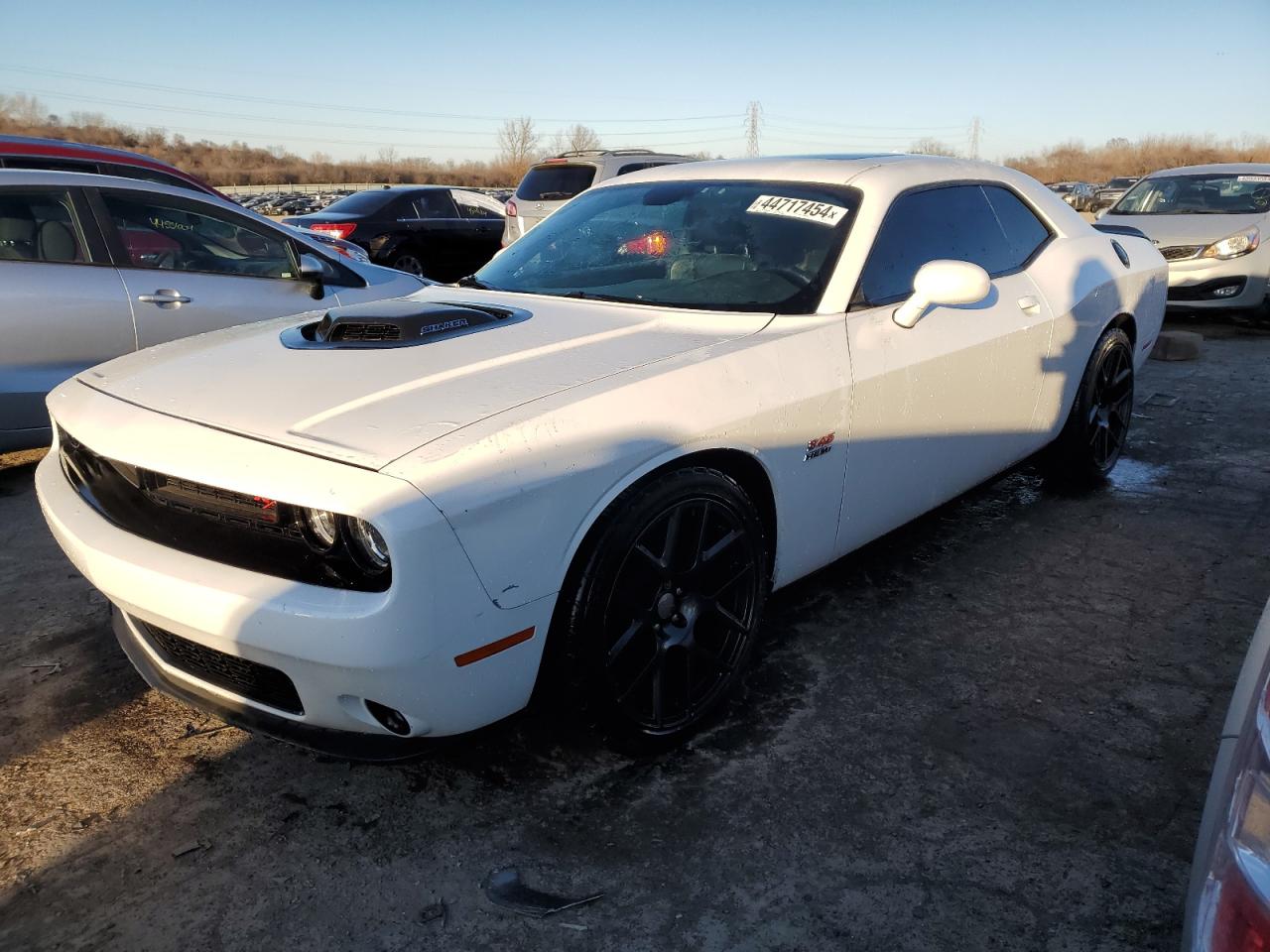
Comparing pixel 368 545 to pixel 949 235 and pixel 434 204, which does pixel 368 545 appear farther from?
pixel 434 204

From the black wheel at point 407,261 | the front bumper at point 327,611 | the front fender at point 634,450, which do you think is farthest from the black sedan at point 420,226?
the front bumper at point 327,611

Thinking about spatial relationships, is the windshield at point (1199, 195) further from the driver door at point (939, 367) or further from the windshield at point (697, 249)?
Result: the windshield at point (697, 249)

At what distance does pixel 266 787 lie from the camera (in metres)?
2.44

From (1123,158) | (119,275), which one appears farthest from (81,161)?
(1123,158)

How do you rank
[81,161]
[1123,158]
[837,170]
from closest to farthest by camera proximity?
1. [837,170]
2. [81,161]
3. [1123,158]

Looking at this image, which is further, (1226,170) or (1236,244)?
(1226,170)

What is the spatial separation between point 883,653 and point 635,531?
4.04 feet

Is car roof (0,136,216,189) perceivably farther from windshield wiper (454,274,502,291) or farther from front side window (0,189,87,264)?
windshield wiper (454,274,502,291)

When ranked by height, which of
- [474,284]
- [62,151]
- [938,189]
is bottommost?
[474,284]

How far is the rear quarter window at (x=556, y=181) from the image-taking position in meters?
10.7

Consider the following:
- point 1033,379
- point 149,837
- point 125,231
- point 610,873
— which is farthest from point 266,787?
point 125,231

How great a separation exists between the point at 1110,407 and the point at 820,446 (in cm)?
244

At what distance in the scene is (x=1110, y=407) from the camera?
451 cm

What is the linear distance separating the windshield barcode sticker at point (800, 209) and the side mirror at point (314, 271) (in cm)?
252
